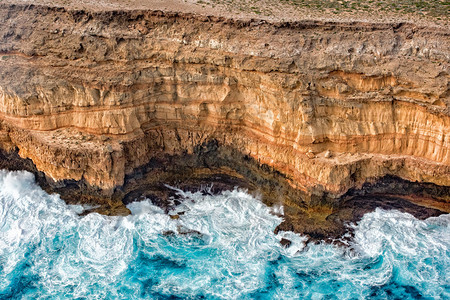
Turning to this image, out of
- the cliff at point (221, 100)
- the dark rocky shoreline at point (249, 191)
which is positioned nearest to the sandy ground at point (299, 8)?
the cliff at point (221, 100)

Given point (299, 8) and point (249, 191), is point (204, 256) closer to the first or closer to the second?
point (249, 191)

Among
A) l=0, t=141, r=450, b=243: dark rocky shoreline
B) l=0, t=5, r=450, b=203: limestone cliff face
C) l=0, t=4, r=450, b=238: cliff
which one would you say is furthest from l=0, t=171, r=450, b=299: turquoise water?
l=0, t=5, r=450, b=203: limestone cliff face

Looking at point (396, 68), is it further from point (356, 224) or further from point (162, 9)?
A: point (162, 9)

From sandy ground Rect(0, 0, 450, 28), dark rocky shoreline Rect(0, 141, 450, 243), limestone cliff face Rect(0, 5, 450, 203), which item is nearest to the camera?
limestone cliff face Rect(0, 5, 450, 203)

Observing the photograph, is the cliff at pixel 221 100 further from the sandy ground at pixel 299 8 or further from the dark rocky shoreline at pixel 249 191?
the sandy ground at pixel 299 8

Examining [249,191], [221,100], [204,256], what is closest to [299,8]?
[221,100]

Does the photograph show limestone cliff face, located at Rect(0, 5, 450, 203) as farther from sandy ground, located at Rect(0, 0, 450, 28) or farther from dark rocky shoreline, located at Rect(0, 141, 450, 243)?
sandy ground, located at Rect(0, 0, 450, 28)

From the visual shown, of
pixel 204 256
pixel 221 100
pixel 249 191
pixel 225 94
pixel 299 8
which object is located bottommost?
pixel 204 256

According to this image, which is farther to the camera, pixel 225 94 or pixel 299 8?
pixel 299 8
